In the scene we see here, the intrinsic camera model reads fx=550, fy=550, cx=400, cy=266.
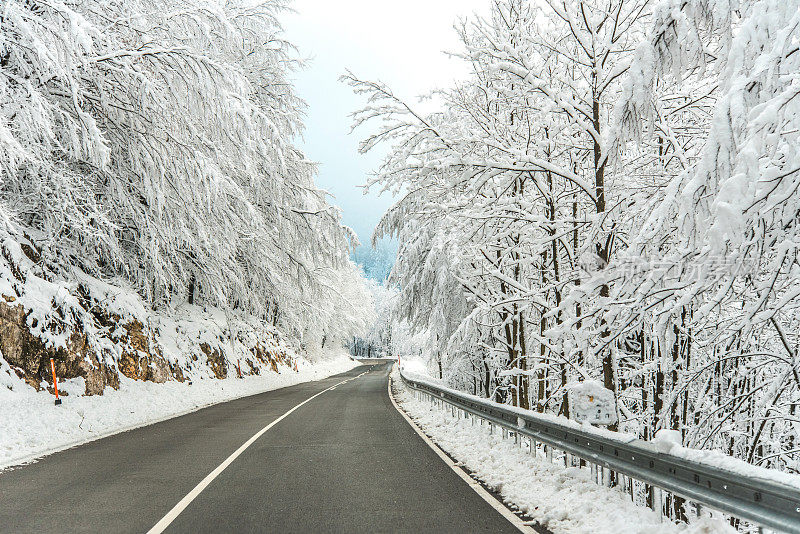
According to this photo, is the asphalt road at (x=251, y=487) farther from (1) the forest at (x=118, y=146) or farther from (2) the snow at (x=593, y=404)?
(1) the forest at (x=118, y=146)

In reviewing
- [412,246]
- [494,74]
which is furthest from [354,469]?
[412,246]

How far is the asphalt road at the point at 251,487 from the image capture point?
206 inches

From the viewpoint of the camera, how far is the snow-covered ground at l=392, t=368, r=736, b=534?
4555 millimetres

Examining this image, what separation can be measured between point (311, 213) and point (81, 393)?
10.6 m

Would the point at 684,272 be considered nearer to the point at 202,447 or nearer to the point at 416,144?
the point at 416,144

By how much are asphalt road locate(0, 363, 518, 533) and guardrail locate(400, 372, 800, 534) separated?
126cm

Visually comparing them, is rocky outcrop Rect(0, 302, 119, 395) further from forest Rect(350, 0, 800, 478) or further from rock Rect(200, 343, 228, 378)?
rock Rect(200, 343, 228, 378)

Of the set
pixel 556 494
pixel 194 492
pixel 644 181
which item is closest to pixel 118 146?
pixel 194 492

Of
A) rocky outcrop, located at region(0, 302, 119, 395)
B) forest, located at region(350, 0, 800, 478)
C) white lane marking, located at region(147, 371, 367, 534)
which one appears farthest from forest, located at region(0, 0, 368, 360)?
white lane marking, located at region(147, 371, 367, 534)

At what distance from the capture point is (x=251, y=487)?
21.8 ft

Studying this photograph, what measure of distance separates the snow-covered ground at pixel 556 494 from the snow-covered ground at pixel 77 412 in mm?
7052

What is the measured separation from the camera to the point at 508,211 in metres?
8.95

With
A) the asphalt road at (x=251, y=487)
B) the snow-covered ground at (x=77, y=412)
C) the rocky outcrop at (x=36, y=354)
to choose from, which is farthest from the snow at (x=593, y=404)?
the rocky outcrop at (x=36, y=354)

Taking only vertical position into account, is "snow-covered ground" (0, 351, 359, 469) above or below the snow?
below
